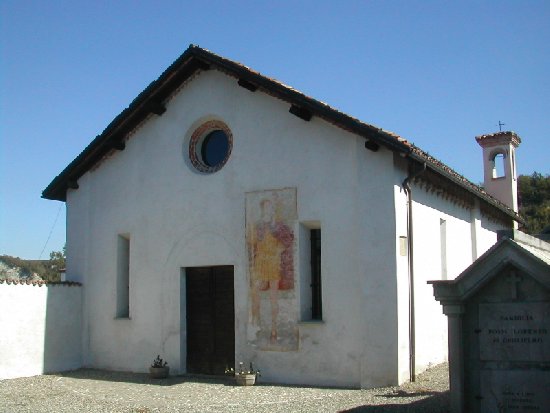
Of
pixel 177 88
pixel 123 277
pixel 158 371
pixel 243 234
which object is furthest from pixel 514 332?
pixel 123 277

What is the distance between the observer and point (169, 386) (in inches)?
488

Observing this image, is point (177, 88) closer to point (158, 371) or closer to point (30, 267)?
point (158, 371)

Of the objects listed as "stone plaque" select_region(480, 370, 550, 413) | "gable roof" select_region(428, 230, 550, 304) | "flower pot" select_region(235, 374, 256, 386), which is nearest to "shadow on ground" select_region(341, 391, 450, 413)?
"stone plaque" select_region(480, 370, 550, 413)

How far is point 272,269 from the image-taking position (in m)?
12.7

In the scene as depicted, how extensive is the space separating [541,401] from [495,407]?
0.52 metres

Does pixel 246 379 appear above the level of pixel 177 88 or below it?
below

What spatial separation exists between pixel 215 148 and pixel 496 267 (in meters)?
8.26

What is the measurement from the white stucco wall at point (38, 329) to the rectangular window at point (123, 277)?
3.86 ft

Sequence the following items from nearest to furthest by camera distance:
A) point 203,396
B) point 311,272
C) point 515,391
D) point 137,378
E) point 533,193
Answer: point 515,391, point 203,396, point 311,272, point 137,378, point 533,193

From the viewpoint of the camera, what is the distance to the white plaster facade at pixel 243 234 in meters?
11.7

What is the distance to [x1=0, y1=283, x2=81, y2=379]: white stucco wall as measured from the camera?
13.7m

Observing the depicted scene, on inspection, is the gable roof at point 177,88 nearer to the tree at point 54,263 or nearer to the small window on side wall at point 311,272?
the small window on side wall at point 311,272

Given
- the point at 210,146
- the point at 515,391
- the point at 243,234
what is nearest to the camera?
the point at 515,391

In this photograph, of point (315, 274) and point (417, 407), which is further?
point (315, 274)
